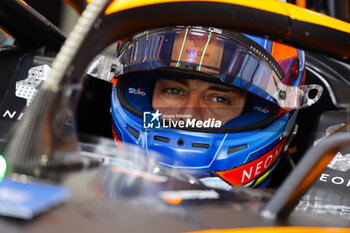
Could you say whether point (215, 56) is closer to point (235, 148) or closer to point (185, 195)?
point (235, 148)

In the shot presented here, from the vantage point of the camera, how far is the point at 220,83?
134 cm

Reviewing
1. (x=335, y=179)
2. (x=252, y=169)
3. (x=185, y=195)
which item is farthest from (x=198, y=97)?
(x=185, y=195)

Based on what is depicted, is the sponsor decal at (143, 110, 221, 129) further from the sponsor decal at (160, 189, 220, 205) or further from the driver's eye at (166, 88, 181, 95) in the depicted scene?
the sponsor decal at (160, 189, 220, 205)

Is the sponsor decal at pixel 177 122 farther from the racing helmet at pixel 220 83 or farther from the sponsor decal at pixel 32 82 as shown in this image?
the sponsor decal at pixel 32 82

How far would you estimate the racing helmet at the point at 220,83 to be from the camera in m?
1.17

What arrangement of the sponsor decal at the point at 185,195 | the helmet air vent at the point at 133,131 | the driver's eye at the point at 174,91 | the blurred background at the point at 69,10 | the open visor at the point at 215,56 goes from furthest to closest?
the blurred background at the point at 69,10 < the driver's eye at the point at 174,91 < the helmet air vent at the point at 133,131 < the open visor at the point at 215,56 < the sponsor decal at the point at 185,195

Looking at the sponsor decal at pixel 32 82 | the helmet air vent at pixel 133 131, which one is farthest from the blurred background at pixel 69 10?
the sponsor decal at pixel 32 82

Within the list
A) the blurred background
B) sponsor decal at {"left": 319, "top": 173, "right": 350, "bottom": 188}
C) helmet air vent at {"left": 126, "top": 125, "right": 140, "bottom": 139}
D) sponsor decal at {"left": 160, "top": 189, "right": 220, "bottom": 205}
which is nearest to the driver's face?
helmet air vent at {"left": 126, "top": 125, "right": 140, "bottom": 139}

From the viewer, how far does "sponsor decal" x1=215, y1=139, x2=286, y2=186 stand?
48.8 inches

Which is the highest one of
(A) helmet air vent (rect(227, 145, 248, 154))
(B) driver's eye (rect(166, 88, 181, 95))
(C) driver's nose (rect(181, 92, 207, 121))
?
(B) driver's eye (rect(166, 88, 181, 95))

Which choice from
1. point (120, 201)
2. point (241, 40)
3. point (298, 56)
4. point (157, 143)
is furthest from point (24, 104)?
point (120, 201)

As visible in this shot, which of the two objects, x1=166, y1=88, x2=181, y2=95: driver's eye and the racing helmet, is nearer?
the racing helmet

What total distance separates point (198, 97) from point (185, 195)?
2.85 feet

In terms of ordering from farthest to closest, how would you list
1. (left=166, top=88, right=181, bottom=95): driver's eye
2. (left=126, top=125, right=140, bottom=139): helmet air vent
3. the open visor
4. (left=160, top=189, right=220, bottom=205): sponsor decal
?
(left=166, top=88, right=181, bottom=95): driver's eye → (left=126, top=125, right=140, bottom=139): helmet air vent → the open visor → (left=160, top=189, right=220, bottom=205): sponsor decal
